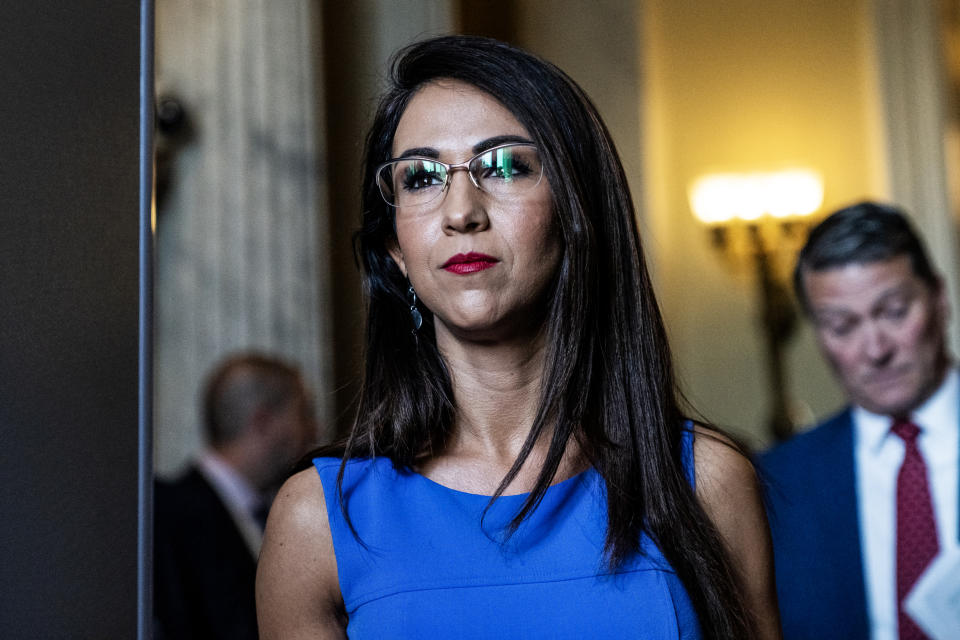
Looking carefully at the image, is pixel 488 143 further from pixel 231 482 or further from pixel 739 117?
pixel 739 117

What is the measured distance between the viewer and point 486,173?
1698 millimetres

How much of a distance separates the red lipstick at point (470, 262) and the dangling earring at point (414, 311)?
215 millimetres

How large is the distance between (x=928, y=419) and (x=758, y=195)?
186 inches

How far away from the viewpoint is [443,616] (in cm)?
167

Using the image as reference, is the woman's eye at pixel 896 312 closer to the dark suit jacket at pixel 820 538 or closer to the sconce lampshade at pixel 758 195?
the dark suit jacket at pixel 820 538

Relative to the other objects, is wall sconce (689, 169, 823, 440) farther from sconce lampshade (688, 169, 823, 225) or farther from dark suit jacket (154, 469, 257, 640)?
dark suit jacket (154, 469, 257, 640)

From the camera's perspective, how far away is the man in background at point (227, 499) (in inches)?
157

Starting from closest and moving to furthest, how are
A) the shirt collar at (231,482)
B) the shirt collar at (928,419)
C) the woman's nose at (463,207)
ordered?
the woman's nose at (463,207) → the shirt collar at (928,419) → the shirt collar at (231,482)

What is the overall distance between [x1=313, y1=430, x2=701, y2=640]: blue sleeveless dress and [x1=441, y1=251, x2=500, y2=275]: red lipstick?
37 centimetres

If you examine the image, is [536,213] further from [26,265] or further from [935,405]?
[935,405]

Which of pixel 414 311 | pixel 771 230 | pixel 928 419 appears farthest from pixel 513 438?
pixel 771 230

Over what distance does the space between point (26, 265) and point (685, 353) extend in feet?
25.1

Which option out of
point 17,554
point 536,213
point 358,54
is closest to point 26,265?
point 17,554

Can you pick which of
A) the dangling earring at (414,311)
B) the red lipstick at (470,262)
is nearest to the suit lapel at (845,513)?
the dangling earring at (414,311)
